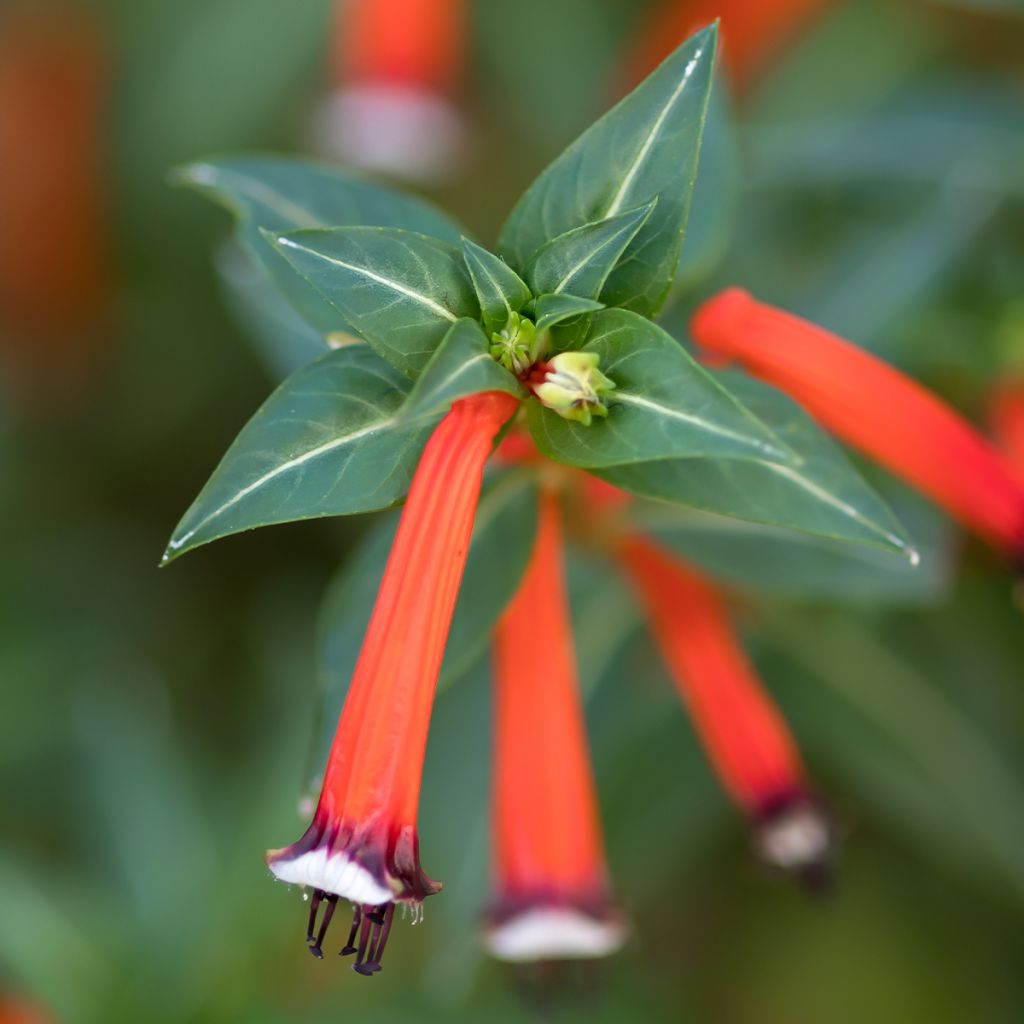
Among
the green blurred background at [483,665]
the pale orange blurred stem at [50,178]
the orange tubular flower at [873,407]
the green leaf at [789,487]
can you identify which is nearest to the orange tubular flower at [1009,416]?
the green blurred background at [483,665]

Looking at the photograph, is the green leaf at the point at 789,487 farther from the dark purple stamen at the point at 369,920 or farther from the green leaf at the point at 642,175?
the dark purple stamen at the point at 369,920

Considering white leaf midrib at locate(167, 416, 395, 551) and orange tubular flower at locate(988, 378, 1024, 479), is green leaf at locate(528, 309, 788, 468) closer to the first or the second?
white leaf midrib at locate(167, 416, 395, 551)

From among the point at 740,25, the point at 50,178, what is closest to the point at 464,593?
the point at 740,25

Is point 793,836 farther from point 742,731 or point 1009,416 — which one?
point 1009,416

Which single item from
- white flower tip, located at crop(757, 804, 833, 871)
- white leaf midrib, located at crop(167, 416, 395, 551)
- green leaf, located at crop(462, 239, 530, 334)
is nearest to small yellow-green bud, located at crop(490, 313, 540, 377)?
green leaf, located at crop(462, 239, 530, 334)

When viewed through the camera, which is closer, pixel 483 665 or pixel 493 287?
pixel 493 287

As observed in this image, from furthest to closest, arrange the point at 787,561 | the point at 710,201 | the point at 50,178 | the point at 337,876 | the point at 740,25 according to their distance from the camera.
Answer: the point at 50,178 → the point at 740,25 → the point at 787,561 → the point at 710,201 → the point at 337,876
